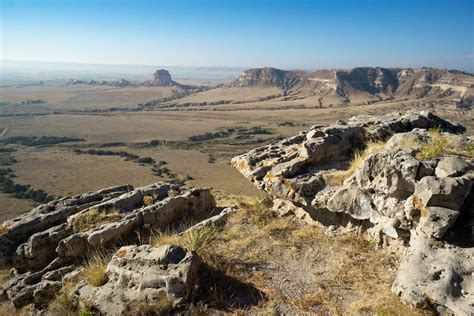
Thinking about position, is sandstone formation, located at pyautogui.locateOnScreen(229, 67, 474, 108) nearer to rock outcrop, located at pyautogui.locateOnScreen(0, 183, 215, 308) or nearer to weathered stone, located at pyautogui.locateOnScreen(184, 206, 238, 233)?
weathered stone, located at pyautogui.locateOnScreen(184, 206, 238, 233)

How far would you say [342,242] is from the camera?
787 centimetres

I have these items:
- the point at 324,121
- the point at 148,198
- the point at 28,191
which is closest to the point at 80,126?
the point at 28,191

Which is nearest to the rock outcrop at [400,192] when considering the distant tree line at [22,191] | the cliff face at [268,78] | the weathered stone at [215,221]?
the weathered stone at [215,221]

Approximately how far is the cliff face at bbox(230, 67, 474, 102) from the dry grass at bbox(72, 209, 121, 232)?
138377mm

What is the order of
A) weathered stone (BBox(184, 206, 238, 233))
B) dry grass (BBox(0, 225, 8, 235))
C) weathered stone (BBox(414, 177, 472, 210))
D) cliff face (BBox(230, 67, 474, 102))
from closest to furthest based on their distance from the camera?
weathered stone (BBox(414, 177, 472, 210)) → weathered stone (BBox(184, 206, 238, 233)) → dry grass (BBox(0, 225, 8, 235)) → cliff face (BBox(230, 67, 474, 102))

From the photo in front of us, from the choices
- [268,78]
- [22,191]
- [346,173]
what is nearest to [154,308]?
[346,173]

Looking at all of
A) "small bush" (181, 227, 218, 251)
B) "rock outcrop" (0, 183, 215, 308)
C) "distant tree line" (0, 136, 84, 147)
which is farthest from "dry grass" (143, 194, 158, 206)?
"distant tree line" (0, 136, 84, 147)

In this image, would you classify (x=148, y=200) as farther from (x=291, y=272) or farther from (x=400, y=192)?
(x=400, y=192)

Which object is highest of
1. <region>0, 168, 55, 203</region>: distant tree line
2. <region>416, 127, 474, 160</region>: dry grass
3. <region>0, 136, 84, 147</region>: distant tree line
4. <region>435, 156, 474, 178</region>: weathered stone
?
<region>416, 127, 474, 160</region>: dry grass

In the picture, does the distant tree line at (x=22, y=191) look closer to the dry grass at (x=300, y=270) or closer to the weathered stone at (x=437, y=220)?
the dry grass at (x=300, y=270)

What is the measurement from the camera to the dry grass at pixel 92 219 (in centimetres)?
981

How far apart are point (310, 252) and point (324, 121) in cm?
9461

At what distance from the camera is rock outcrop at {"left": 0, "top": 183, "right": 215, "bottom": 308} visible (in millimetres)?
8383

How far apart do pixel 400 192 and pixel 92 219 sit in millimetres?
8098
